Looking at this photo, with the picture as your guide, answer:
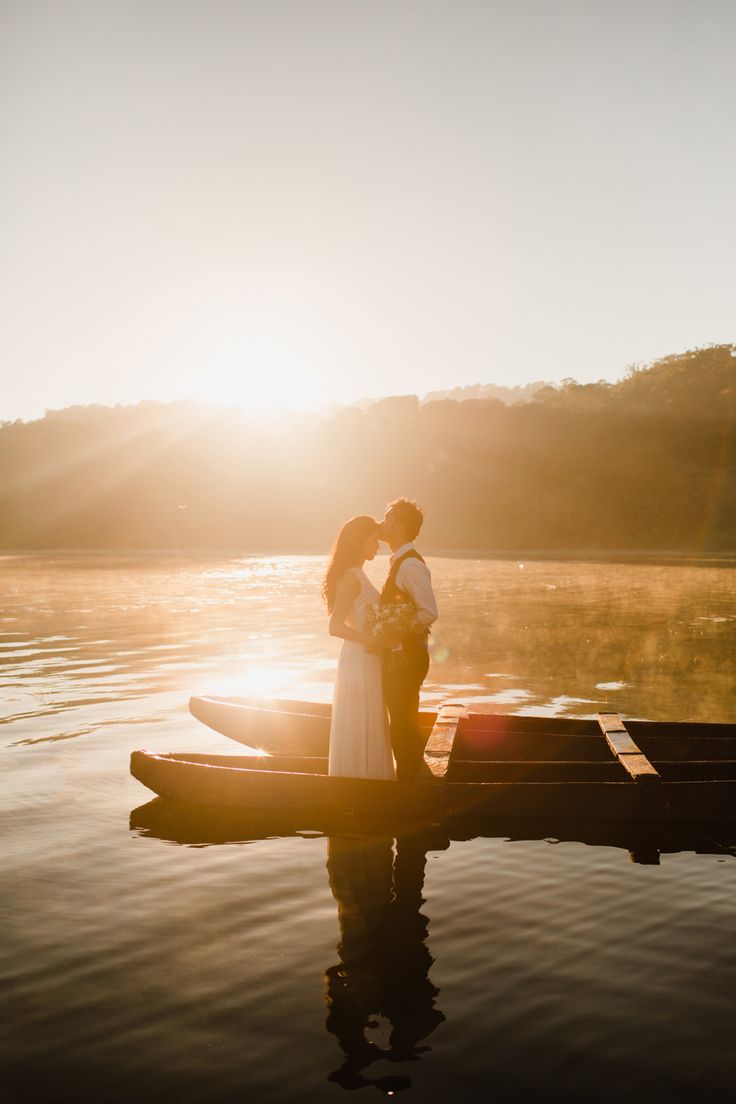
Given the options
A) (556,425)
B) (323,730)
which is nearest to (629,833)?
(323,730)

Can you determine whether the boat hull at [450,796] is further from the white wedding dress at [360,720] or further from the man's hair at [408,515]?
the man's hair at [408,515]

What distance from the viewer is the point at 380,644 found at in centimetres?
852

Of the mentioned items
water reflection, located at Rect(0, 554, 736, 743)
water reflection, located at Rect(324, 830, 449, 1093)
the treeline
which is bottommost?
water reflection, located at Rect(324, 830, 449, 1093)

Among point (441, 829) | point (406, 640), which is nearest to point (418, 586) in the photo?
point (406, 640)

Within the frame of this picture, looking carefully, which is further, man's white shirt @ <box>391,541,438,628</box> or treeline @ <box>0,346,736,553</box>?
treeline @ <box>0,346,736,553</box>

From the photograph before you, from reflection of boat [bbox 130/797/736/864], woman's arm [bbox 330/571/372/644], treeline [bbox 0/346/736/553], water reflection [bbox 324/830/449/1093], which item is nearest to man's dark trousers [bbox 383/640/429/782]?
woman's arm [bbox 330/571/372/644]

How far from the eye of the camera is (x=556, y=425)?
11369 cm

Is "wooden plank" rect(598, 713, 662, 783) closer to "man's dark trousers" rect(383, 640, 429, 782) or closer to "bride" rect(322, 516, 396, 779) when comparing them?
"man's dark trousers" rect(383, 640, 429, 782)

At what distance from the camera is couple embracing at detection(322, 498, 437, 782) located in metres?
8.38

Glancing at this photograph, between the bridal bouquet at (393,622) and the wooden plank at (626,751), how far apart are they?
2467 millimetres

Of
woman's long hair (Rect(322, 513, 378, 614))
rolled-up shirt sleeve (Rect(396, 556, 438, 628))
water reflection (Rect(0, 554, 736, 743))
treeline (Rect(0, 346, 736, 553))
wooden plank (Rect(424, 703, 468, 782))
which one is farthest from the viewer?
treeline (Rect(0, 346, 736, 553))

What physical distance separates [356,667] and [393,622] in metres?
0.86

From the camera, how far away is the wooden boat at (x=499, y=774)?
888 cm

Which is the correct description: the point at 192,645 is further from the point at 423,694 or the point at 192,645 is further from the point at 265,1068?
the point at 265,1068
